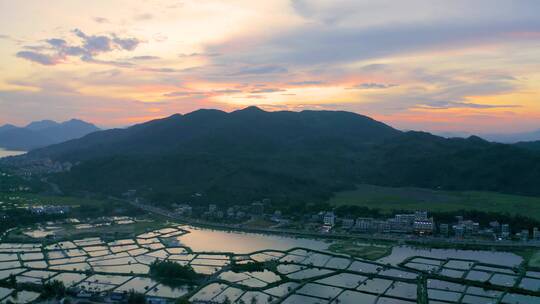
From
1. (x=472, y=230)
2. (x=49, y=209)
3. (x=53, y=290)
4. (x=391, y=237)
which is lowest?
(x=53, y=290)

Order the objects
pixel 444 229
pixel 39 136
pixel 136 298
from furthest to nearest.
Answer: pixel 39 136
pixel 444 229
pixel 136 298

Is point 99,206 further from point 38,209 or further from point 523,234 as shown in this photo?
point 523,234

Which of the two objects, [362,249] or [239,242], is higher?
[362,249]

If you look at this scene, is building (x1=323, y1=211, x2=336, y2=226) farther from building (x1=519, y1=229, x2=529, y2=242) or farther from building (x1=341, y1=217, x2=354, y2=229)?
building (x1=519, y1=229, x2=529, y2=242)

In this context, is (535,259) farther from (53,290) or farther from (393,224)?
(53,290)

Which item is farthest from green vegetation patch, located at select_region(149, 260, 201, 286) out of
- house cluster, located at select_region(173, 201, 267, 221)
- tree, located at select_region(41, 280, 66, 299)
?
house cluster, located at select_region(173, 201, 267, 221)

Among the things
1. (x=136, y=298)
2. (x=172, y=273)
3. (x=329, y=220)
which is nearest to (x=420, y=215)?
(x=329, y=220)

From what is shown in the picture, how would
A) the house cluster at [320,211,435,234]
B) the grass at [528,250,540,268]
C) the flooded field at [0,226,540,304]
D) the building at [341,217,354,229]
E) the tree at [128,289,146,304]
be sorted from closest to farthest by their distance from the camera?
the tree at [128,289,146,304] < the flooded field at [0,226,540,304] < the grass at [528,250,540,268] < the house cluster at [320,211,435,234] < the building at [341,217,354,229]

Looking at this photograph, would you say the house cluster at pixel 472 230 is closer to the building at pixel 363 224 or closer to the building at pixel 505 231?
the building at pixel 505 231
